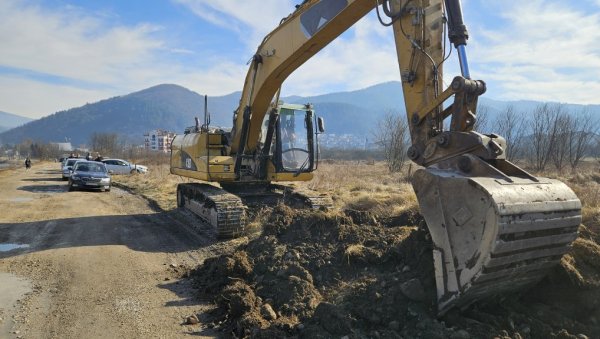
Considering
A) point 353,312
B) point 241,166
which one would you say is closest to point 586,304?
point 353,312

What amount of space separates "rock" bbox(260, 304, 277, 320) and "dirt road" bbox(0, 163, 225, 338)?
67cm

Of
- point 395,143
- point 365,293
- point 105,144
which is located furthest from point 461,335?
point 105,144

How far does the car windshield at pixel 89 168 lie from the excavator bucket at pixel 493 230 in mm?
20215

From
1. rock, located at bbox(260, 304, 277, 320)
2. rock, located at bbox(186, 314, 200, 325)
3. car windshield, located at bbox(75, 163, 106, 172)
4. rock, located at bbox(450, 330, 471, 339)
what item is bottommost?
rock, located at bbox(186, 314, 200, 325)

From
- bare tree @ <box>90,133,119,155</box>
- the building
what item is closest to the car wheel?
the building

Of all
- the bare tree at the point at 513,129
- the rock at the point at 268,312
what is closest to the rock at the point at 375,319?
the rock at the point at 268,312

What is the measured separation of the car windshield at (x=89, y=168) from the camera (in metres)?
21.5

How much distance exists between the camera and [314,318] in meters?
4.66

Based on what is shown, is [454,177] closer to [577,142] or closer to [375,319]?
[375,319]

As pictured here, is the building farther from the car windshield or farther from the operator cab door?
the operator cab door

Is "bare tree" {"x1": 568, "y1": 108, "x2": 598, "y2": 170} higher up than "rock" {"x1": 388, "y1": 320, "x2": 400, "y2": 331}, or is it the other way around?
"bare tree" {"x1": 568, "y1": 108, "x2": 598, "y2": 170}

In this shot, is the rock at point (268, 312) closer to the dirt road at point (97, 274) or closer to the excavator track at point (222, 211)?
the dirt road at point (97, 274)

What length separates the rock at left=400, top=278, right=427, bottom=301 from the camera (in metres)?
4.62

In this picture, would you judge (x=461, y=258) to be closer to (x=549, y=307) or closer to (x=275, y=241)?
(x=549, y=307)
